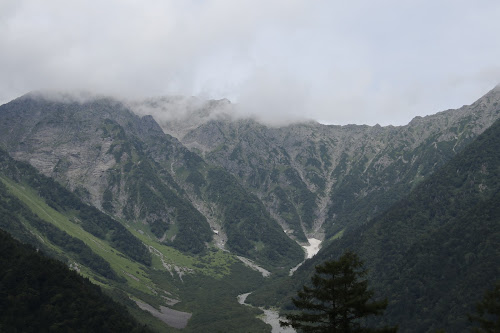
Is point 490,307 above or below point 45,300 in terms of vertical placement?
above

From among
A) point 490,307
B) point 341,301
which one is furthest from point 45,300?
point 490,307

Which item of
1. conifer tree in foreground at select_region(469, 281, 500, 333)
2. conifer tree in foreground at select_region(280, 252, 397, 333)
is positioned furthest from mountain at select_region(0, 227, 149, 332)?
conifer tree in foreground at select_region(469, 281, 500, 333)

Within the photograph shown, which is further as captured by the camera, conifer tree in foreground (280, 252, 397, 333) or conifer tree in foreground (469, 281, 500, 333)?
conifer tree in foreground (469, 281, 500, 333)

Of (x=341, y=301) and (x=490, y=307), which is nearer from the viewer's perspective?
(x=341, y=301)

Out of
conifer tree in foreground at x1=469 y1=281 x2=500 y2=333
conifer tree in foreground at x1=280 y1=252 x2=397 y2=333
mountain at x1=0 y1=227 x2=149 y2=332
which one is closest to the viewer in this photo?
conifer tree in foreground at x1=280 y1=252 x2=397 y2=333

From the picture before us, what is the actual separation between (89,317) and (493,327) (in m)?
114

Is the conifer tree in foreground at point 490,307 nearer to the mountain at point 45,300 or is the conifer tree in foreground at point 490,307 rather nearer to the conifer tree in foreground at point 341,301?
the conifer tree in foreground at point 341,301

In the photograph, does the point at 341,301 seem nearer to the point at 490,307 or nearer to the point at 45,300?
the point at 490,307

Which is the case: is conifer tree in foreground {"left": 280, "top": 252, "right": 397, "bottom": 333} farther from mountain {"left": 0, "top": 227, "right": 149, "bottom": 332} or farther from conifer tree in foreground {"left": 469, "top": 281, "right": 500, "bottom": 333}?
mountain {"left": 0, "top": 227, "right": 149, "bottom": 332}

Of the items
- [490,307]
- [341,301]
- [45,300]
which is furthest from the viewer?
[45,300]

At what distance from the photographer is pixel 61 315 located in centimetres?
12019

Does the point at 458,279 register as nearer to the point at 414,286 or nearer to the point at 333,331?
the point at 414,286

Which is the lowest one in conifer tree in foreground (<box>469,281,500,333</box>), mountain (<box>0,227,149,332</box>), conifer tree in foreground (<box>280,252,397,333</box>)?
mountain (<box>0,227,149,332</box>)

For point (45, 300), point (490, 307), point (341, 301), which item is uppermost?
point (490, 307)
